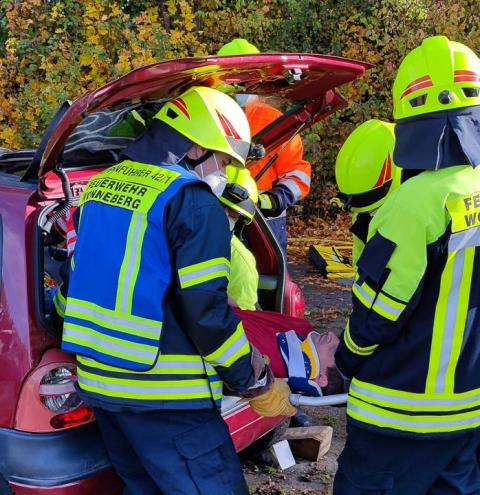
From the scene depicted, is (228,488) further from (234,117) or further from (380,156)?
(380,156)

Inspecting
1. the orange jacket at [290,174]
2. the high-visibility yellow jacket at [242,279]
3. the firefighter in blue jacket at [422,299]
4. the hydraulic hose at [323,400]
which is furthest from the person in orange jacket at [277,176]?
the firefighter in blue jacket at [422,299]

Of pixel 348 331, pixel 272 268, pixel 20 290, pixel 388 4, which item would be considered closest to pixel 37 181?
pixel 20 290

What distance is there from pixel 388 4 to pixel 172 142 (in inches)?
341

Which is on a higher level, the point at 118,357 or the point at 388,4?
the point at 388,4

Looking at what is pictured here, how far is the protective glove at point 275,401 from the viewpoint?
2.55m

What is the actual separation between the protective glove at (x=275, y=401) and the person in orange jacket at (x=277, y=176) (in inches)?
93.3

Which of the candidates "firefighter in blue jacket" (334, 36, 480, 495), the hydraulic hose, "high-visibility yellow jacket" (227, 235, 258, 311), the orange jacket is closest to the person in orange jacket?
the orange jacket

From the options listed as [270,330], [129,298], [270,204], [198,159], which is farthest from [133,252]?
[270,204]

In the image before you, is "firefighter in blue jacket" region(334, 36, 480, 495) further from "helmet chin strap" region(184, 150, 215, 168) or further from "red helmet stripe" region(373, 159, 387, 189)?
"red helmet stripe" region(373, 159, 387, 189)

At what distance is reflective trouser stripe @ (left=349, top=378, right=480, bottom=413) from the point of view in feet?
7.10

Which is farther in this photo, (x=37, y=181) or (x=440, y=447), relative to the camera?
(x=37, y=181)

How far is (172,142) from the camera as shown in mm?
2352

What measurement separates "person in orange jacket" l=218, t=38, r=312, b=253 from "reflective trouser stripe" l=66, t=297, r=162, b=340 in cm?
262

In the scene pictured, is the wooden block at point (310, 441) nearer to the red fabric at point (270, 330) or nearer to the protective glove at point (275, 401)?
the red fabric at point (270, 330)
